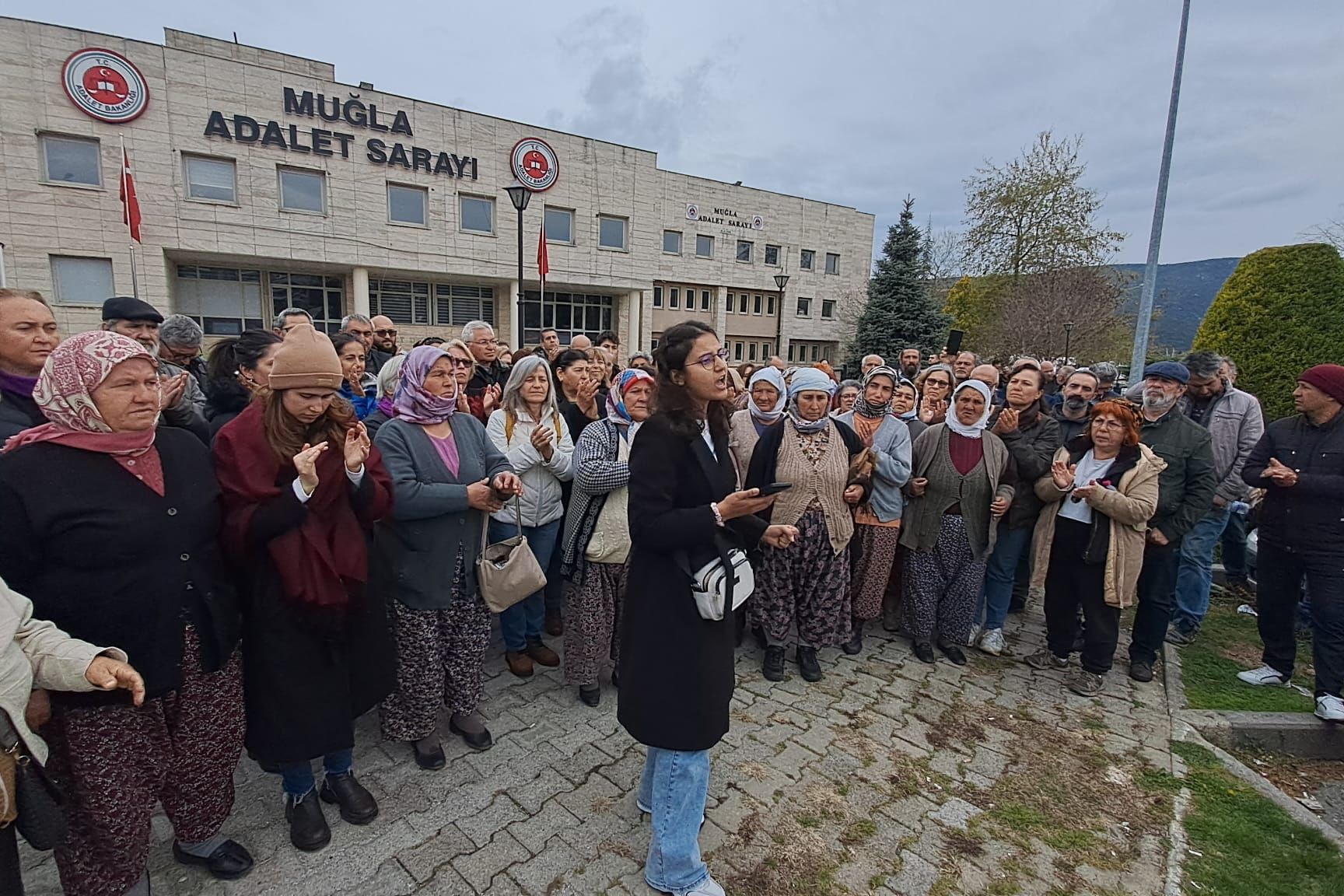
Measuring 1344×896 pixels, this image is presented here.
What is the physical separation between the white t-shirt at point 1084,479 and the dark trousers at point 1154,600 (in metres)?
0.56

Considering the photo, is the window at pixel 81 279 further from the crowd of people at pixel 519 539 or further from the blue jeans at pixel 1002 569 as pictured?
the blue jeans at pixel 1002 569

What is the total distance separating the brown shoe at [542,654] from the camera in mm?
4289

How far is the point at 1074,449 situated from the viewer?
14.9 feet

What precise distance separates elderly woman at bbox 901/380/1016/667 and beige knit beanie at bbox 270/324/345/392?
399cm

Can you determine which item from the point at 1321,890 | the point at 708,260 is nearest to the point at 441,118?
the point at 708,260

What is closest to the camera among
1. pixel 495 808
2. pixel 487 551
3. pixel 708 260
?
pixel 495 808

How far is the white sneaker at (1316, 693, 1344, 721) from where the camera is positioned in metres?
3.78

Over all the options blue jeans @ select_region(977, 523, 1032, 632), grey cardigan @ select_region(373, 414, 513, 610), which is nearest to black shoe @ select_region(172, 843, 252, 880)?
grey cardigan @ select_region(373, 414, 513, 610)

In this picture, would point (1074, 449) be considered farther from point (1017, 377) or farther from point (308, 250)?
point (308, 250)

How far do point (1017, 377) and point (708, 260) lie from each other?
30.0 metres

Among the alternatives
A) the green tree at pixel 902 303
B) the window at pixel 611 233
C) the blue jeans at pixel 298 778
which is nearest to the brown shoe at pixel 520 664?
the blue jeans at pixel 298 778

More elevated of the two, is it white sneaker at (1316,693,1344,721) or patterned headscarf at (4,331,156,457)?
patterned headscarf at (4,331,156,457)

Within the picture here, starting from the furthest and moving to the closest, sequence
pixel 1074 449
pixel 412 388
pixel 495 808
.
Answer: pixel 1074 449 < pixel 412 388 < pixel 495 808

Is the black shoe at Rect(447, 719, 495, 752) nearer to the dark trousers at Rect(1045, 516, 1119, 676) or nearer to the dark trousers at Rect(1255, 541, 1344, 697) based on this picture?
the dark trousers at Rect(1045, 516, 1119, 676)
